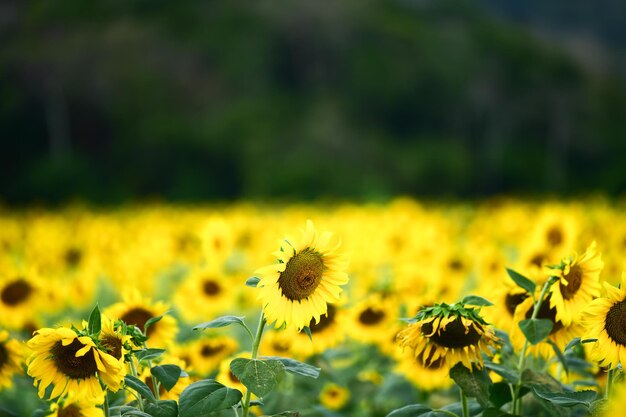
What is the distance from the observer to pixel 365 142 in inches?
1050

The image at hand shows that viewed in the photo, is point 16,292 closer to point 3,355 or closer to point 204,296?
point 204,296

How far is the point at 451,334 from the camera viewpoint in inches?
68.4

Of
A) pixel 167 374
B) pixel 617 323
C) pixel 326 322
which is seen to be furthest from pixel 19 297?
pixel 617 323

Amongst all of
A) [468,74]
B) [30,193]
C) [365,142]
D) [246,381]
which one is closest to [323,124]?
[365,142]

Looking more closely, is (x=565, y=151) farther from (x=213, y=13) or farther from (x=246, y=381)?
(x=246, y=381)

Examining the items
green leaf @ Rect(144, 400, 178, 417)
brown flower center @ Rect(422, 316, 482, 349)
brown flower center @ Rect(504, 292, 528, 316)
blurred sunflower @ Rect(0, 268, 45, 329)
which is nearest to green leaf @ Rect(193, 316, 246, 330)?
green leaf @ Rect(144, 400, 178, 417)

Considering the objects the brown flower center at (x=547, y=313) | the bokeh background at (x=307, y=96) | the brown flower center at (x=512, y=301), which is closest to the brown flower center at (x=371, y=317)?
the brown flower center at (x=512, y=301)

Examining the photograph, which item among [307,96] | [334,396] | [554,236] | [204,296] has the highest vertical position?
[554,236]

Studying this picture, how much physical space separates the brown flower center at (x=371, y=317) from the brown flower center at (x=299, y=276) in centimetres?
134

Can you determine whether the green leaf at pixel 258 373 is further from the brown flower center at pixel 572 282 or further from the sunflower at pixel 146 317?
the brown flower center at pixel 572 282

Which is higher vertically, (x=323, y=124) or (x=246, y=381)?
(x=246, y=381)

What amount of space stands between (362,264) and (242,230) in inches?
55.1

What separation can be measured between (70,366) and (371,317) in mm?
1664

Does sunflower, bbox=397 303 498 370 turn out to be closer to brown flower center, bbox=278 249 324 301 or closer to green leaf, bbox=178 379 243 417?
brown flower center, bbox=278 249 324 301
